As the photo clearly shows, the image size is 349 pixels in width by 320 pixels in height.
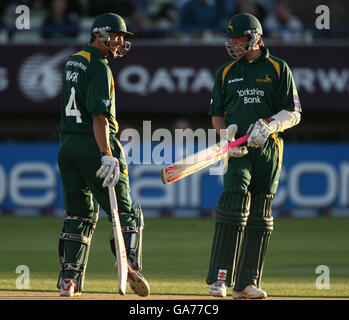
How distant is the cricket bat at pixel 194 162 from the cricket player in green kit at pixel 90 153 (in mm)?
411

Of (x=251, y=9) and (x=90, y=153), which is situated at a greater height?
(x=251, y=9)

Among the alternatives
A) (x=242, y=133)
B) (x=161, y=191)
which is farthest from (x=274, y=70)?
(x=161, y=191)

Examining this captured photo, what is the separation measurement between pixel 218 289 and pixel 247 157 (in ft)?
3.80

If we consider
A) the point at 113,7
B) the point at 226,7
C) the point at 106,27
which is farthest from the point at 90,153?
the point at 226,7

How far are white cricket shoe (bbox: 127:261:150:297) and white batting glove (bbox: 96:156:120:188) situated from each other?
78 cm

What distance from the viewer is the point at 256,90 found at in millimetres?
7902

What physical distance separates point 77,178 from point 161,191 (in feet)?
29.6

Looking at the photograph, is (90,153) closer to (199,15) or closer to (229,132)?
(229,132)

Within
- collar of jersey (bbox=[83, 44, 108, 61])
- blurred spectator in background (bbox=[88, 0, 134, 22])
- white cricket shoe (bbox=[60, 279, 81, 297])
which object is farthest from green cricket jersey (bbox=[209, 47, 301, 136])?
blurred spectator in background (bbox=[88, 0, 134, 22])

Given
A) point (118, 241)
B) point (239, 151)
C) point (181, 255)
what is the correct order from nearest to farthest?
point (118, 241), point (239, 151), point (181, 255)

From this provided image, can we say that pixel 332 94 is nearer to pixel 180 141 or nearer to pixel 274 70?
pixel 180 141

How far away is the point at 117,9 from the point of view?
1936 cm

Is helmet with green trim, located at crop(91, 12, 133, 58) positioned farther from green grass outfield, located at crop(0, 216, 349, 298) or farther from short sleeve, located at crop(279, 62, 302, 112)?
green grass outfield, located at crop(0, 216, 349, 298)

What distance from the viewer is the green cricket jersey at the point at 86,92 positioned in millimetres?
7586
